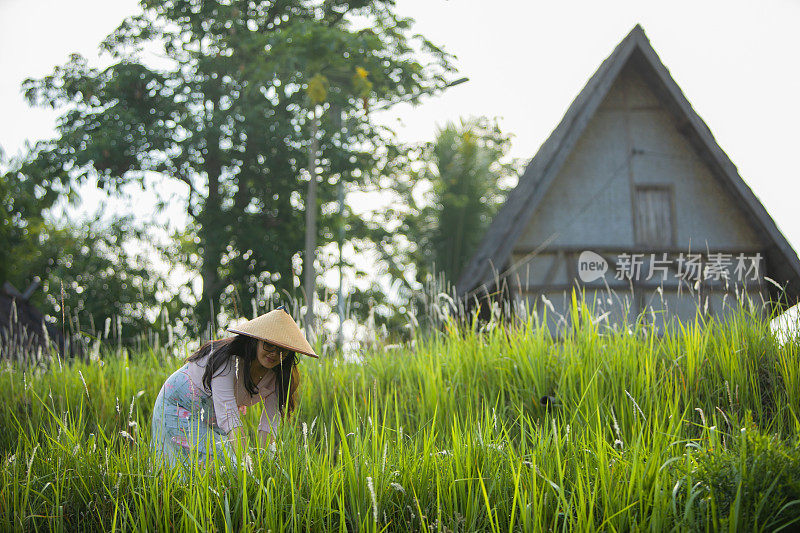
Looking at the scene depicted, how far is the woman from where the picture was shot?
3979mm

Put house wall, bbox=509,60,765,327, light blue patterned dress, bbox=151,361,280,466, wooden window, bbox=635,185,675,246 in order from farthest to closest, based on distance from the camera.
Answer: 1. wooden window, bbox=635,185,675,246
2. house wall, bbox=509,60,765,327
3. light blue patterned dress, bbox=151,361,280,466

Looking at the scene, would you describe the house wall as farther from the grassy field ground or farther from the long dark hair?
the long dark hair

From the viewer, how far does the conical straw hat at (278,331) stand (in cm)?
400

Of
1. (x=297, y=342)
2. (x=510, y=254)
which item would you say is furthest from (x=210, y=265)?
(x=297, y=342)

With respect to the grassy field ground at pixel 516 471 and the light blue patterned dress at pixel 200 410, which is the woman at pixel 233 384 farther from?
the grassy field ground at pixel 516 471

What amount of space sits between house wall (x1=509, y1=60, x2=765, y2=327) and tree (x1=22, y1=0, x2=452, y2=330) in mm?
6099

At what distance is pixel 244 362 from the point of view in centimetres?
424

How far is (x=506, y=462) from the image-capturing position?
3.51 m

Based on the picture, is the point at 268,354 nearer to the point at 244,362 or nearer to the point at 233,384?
the point at 244,362

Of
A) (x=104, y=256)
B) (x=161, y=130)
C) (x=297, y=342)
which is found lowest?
(x=297, y=342)

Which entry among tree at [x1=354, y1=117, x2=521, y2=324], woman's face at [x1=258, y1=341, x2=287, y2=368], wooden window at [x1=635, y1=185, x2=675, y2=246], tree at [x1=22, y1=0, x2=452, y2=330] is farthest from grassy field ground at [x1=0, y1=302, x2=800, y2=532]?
tree at [x1=354, y1=117, x2=521, y2=324]

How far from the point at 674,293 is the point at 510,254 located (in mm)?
2674

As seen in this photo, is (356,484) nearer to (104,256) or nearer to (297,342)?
(297,342)

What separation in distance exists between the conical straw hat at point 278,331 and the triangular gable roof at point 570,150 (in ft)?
19.9
